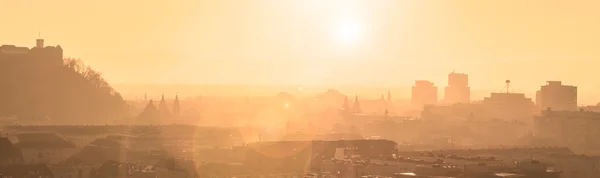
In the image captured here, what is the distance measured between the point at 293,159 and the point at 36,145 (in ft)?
69.9

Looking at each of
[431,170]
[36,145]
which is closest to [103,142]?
[36,145]

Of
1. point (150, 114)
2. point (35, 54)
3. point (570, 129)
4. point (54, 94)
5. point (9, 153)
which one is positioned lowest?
point (9, 153)

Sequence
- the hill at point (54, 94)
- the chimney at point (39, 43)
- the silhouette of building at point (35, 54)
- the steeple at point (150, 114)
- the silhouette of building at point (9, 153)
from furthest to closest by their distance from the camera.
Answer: the chimney at point (39, 43)
the silhouette of building at point (35, 54)
the steeple at point (150, 114)
the hill at point (54, 94)
the silhouette of building at point (9, 153)

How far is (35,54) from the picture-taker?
158375 mm

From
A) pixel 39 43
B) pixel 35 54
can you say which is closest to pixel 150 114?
pixel 35 54

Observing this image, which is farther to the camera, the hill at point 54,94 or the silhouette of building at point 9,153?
the hill at point 54,94

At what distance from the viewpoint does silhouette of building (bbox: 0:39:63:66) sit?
15588cm

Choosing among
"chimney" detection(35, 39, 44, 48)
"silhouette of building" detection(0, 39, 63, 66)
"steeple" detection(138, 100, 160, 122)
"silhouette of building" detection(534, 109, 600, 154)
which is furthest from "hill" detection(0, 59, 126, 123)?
"silhouette of building" detection(534, 109, 600, 154)

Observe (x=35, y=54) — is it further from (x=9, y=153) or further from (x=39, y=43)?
(x=9, y=153)

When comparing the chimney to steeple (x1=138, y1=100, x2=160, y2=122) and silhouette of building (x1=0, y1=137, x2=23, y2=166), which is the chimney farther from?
silhouette of building (x1=0, y1=137, x2=23, y2=166)

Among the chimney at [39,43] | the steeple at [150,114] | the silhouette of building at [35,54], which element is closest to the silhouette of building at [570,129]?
the steeple at [150,114]

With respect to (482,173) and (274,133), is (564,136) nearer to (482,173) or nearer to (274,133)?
(274,133)

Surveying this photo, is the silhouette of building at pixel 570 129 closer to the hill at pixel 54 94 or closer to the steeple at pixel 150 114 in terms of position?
the steeple at pixel 150 114

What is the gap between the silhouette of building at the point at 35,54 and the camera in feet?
511
